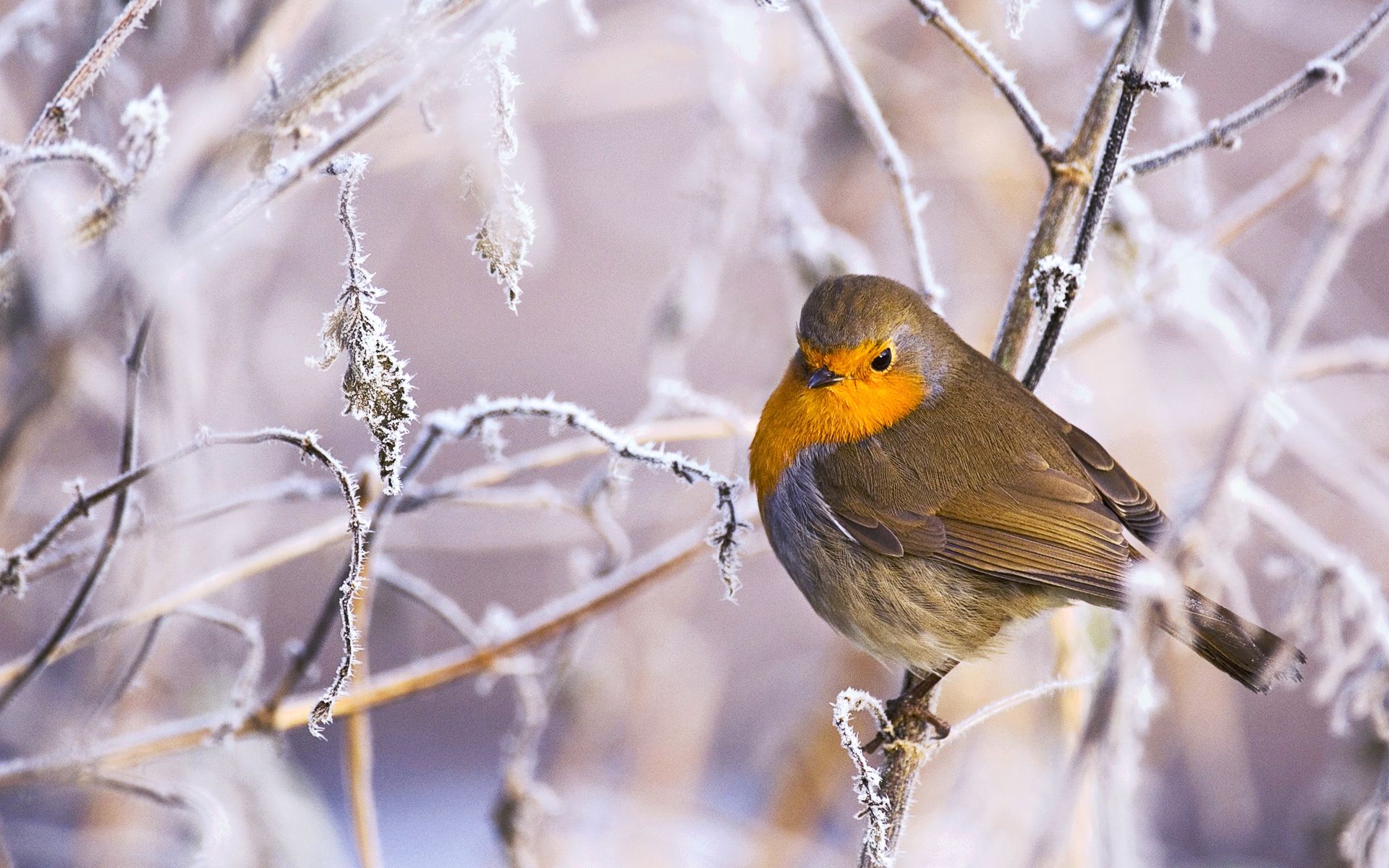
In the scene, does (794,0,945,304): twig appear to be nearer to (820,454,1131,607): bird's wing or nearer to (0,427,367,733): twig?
(820,454,1131,607): bird's wing

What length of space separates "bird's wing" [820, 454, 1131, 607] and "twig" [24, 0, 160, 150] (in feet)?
4.47

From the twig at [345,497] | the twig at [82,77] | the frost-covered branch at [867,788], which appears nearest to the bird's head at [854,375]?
the frost-covered branch at [867,788]

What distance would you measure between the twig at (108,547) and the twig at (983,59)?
1.03 metres

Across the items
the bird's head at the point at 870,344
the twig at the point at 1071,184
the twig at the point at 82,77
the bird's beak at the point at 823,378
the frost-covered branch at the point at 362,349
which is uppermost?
the bird's head at the point at 870,344

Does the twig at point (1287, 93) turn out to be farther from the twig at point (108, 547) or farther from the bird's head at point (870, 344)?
the twig at point (108, 547)

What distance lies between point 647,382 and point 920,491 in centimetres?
94

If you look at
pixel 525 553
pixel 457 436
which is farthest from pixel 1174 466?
pixel 525 553

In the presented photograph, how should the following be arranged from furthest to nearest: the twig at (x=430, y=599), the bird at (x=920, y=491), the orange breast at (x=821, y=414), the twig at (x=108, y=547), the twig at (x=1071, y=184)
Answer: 1. the orange breast at (x=821, y=414)
2. the bird at (x=920, y=491)
3. the twig at (x=430, y=599)
4. the twig at (x=1071, y=184)
5. the twig at (x=108, y=547)

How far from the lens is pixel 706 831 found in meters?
2.75

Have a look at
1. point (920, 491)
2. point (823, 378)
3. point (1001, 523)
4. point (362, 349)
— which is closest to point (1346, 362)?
point (1001, 523)

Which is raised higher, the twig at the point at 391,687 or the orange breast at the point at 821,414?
the orange breast at the point at 821,414

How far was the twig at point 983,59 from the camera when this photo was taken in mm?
1484

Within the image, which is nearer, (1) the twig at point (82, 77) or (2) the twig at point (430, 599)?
(1) the twig at point (82, 77)

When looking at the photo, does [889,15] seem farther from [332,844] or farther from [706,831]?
A: [332,844]
